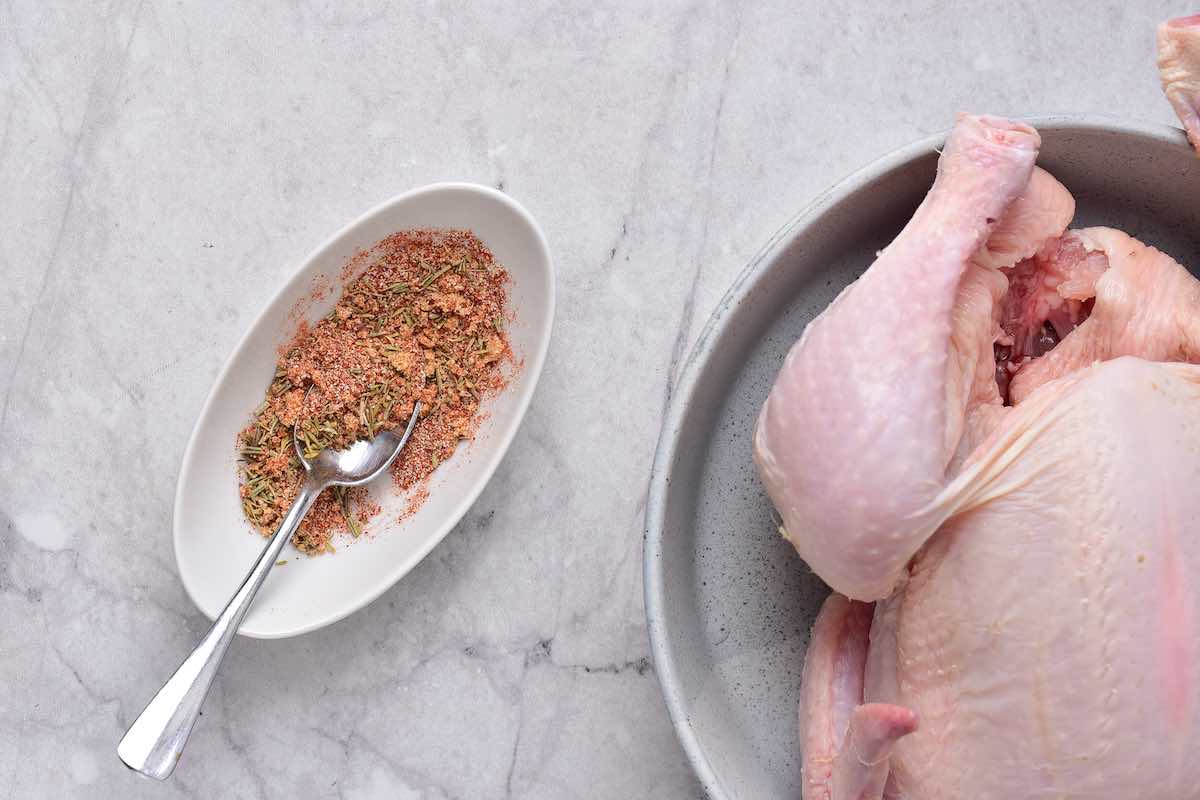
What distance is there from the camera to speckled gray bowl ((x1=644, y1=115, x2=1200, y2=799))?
0.95m

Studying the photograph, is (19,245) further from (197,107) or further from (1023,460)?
(1023,460)

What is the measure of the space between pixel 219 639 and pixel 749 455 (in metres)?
0.53

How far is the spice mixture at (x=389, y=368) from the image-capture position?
3.53 ft

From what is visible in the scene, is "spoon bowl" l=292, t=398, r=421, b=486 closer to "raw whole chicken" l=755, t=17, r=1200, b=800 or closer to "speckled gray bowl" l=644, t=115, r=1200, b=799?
"speckled gray bowl" l=644, t=115, r=1200, b=799

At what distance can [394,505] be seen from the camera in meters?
1.10

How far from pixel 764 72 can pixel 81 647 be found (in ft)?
2.97

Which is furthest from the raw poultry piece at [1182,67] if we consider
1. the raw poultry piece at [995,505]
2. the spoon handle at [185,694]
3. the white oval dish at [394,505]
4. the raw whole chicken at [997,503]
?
the spoon handle at [185,694]

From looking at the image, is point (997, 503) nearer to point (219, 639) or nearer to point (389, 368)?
point (389, 368)

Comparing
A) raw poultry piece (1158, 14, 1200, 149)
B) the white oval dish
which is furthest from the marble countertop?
raw poultry piece (1158, 14, 1200, 149)

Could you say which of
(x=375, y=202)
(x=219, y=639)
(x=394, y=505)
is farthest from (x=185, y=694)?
(x=375, y=202)

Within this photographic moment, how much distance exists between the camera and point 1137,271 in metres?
0.87

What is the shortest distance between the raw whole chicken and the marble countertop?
0.26 meters

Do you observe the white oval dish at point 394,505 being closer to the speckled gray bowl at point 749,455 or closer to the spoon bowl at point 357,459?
the spoon bowl at point 357,459

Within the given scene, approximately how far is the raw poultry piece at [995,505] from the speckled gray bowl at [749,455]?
0.12 m
